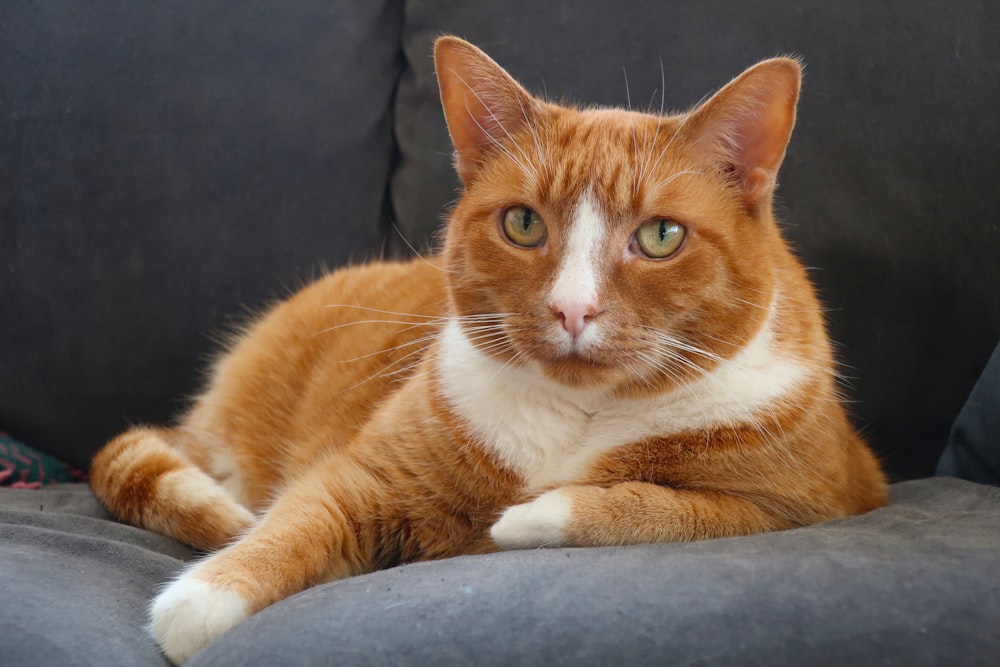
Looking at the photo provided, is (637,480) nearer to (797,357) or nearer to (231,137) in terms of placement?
(797,357)

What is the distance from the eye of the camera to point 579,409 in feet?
5.50

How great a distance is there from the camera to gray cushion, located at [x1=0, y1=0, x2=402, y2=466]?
2338 millimetres

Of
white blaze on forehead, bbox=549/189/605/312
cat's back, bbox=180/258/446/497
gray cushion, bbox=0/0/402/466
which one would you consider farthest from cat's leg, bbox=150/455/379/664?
gray cushion, bbox=0/0/402/466

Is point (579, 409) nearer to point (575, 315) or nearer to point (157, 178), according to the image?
point (575, 315)

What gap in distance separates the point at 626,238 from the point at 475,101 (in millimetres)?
446

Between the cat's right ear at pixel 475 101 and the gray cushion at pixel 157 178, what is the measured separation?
2.60 ft

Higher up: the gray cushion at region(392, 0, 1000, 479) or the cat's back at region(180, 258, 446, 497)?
the gray cushion at region(392, 0, 1000, 479)

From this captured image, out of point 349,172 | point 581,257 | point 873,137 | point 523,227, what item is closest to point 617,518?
point 581,257

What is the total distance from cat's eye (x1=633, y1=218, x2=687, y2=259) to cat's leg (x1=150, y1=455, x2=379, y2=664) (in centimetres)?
65

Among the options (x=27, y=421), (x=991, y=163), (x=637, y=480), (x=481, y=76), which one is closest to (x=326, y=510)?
(x=637, y=480)

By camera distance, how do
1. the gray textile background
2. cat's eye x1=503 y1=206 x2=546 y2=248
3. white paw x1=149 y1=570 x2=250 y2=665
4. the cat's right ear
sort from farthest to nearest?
the cat's right ear
cat's eye x1=503 y1=206 x2=546 y2=248
white paw x1=149 y1=570 x2=250 y2=665
the gray textile background

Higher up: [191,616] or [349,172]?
[349,172]

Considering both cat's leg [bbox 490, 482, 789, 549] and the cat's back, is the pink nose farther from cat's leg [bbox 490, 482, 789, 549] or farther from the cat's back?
the cat's back

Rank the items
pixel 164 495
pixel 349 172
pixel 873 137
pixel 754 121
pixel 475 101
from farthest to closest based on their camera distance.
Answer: pixel 349 172 < pixel 873 137 < pixel 164 495 < pixel 475 101 < pixel 754 121
